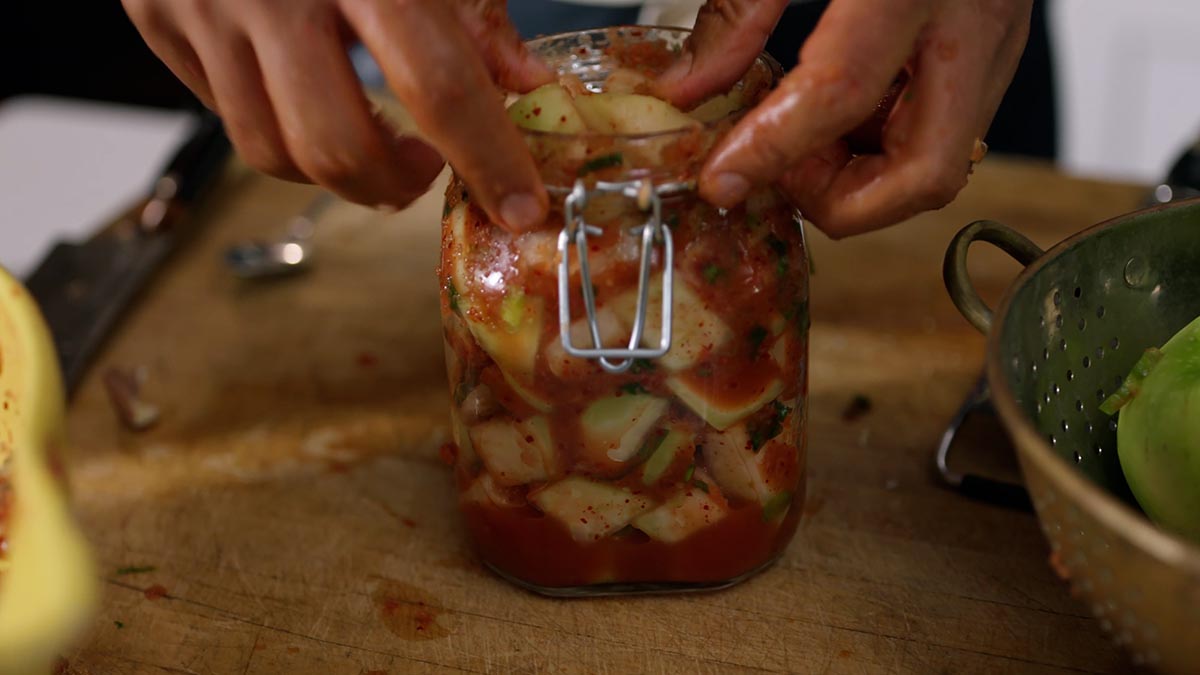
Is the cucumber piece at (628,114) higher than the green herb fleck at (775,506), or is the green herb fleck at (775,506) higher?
the cucumber piece at (628,114)

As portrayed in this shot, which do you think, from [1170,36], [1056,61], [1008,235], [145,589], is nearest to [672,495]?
[1008,235]

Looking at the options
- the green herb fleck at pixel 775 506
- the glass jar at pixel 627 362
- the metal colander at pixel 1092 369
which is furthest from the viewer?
the green herb fleck at pixel 775 506

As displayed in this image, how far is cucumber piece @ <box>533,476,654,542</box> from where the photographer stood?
0.75 m

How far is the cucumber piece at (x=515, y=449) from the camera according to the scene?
2.43 ft

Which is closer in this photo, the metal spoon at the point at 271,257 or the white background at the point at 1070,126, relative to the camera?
the metal spoon at the point at 271,257

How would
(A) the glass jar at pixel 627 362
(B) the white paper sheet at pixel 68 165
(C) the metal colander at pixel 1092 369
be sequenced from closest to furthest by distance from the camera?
(C) the metal colander at pixel 1092 369, (A) the glass jar at pixel 627 362, (B) the white paper sheet at pixel 68 165

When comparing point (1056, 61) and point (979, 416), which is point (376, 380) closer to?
point (979, 416)

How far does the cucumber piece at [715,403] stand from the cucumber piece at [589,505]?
74 mm

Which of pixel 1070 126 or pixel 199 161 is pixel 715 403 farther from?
pixel 1070 126

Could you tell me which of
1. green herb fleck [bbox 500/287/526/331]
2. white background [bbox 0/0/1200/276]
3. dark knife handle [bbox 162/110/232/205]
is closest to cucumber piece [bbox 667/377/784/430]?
green herb fleck [bbox 500/287/526/331]

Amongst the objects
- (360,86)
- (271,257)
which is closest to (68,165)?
(271,257)

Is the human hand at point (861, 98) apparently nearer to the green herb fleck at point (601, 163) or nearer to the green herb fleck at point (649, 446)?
the green herb fleck at point (601, 163)

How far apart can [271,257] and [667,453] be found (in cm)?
69

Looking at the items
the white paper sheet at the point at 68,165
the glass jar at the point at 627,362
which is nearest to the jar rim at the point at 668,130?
the glass jar at the point at 627,362
